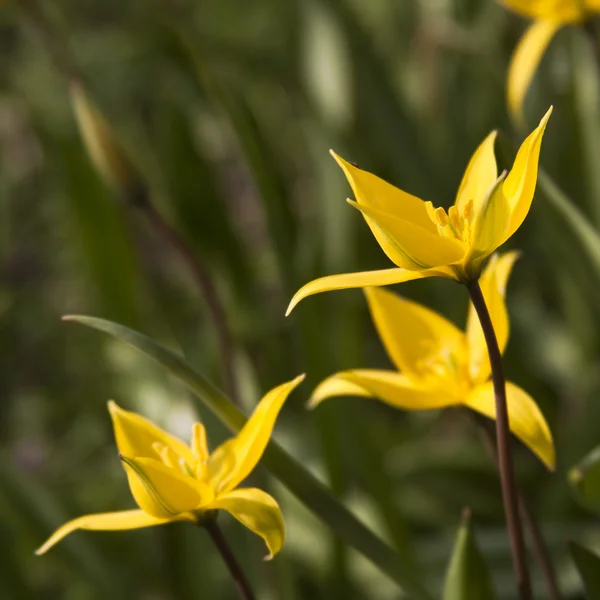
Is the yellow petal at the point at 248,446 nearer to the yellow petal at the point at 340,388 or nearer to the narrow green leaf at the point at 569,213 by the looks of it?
the yellow petal at the point at 340,388

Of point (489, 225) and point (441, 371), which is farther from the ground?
point (489, 225)

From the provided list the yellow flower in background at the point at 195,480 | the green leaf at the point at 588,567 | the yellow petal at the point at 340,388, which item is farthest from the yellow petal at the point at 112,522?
the green leaf at the point at 588,567

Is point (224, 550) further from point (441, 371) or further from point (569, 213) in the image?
point (569, 213)

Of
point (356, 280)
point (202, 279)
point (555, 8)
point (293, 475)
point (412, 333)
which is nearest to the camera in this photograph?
point (356, 280)

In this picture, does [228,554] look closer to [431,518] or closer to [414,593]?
[414,593]

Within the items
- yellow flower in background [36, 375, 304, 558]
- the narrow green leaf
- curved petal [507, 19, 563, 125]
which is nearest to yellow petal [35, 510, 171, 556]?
yellow flower in background [36, 375, 304, 558]

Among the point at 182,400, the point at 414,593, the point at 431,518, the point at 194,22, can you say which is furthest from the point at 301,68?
the point at 414,593

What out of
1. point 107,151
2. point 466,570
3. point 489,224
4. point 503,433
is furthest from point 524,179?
point 107,151

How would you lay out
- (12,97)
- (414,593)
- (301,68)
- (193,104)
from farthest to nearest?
(12,97)
(193,104)
(301,68)
(414,593)
